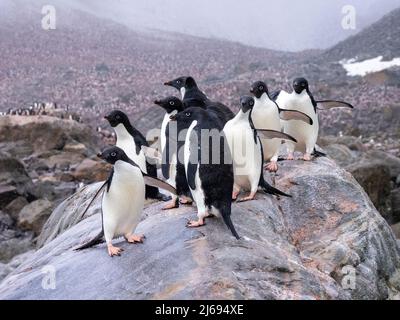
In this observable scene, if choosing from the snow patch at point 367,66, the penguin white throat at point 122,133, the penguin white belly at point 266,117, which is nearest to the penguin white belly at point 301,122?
the penguin white belly at point 266,117

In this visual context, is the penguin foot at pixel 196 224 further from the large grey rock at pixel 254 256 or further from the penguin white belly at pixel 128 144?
the penguin white belly at pixel 128 144

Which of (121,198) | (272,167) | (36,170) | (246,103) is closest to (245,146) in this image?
(246,103)

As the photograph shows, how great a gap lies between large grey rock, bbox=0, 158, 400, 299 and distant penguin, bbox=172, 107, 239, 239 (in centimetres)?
14

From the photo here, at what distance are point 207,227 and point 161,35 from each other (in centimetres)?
13209

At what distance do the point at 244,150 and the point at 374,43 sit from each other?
86.5 metres

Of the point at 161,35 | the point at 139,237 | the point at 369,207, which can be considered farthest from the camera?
the point at 161,35

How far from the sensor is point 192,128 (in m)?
4.92

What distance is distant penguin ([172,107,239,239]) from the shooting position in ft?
15.2

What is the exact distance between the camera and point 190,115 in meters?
5.11

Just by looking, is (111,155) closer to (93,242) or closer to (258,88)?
(93,242)

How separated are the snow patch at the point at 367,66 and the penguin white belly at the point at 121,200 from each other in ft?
238

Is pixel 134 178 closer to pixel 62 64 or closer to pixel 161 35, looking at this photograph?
pixel 62 64

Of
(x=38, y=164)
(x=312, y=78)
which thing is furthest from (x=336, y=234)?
(x=312, y=78)

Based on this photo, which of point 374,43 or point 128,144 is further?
point 374,43
